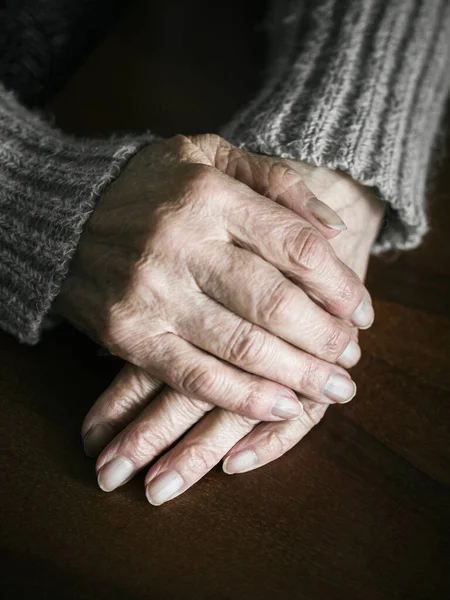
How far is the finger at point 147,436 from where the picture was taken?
519 mm

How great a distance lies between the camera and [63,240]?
0.57m

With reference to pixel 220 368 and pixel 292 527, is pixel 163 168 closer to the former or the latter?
pixel 220 368

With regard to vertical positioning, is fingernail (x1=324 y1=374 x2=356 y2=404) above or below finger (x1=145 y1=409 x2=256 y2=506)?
below

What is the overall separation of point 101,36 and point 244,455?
2.11 ft

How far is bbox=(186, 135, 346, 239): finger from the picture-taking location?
57 centimetres

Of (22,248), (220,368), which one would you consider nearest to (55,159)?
(22,248)

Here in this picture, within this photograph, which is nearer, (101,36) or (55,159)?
(55,159)

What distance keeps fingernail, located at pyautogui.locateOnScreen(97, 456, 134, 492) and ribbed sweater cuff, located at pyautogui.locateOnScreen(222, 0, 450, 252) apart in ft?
1.09

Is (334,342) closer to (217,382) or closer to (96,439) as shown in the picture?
(217,382)

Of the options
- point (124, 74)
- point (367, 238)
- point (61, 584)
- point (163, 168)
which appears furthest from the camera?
point (124, 74)

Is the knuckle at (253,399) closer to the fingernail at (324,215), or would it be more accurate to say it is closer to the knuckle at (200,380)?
the knuckle at (200,380)

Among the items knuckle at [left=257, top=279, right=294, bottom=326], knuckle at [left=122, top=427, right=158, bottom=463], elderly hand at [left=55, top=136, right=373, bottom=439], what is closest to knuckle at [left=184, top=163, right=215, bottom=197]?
elderly hand at [left=55, top=136, right=373, bottom=439]

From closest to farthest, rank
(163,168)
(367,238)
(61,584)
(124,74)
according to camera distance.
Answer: (61,584) → (163,168) → (367,238) → (124,74)

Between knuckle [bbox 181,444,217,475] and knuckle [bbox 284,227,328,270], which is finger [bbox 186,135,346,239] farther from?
knuckle [bbox 181,444,217,475]
